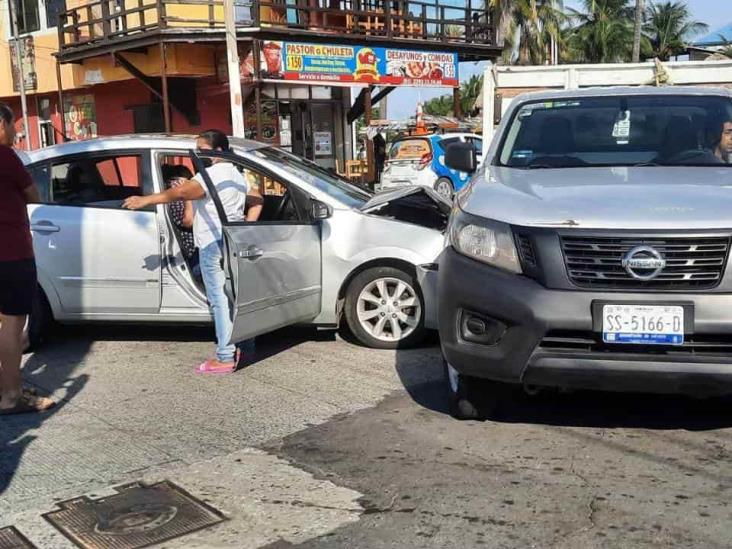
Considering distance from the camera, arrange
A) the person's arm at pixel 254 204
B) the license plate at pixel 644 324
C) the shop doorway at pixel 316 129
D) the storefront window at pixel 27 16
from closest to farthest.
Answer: the license plate at pixel 644 324, the person's arm at pixel 254 204, the shop doorway at pixel 316 129, the storefront window at pixel 27 16

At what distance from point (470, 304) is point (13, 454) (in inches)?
101

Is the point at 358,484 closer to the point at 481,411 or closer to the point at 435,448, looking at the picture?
the point at 435,448

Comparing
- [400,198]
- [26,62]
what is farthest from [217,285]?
[26,62]

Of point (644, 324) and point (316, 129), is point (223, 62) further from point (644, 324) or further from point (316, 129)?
point (644, 324)

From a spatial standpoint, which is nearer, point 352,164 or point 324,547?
point 324,547

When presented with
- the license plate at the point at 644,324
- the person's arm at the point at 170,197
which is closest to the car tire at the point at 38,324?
the person's arm at the point at 170,197

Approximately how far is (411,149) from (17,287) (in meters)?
15.5

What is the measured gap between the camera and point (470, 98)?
5303cm

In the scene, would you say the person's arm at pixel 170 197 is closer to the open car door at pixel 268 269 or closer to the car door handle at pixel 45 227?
the open car door at pixel 268 269

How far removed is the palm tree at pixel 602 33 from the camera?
48156 mm

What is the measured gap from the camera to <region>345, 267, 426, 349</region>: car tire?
640cm

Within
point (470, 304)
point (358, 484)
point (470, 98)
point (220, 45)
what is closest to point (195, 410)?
point (358, 484)

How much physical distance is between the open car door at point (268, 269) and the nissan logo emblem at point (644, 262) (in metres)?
2.56

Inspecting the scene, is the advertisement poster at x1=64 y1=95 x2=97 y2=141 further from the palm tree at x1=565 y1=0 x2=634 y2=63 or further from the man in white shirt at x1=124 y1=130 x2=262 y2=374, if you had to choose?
the palm tree at x1=565 y1=0 x2=634 y2=63
